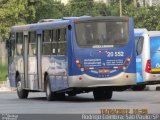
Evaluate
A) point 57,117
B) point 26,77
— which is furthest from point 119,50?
point 57,117

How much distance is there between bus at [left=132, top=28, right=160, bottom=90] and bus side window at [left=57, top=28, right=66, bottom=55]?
928cm

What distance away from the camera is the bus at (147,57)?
1430 inches

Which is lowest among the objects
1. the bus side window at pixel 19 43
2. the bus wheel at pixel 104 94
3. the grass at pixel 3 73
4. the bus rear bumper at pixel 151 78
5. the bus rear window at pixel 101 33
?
the grass at pixel 3 73

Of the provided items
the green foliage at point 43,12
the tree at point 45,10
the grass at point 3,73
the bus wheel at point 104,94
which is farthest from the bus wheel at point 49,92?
the tree at point 45,10

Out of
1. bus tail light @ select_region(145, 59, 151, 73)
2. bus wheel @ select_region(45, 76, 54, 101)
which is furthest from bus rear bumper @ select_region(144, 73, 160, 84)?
bus wheel @ select_region(45, 76, 54, 101)

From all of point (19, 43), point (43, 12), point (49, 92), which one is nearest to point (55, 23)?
point (49, 92)

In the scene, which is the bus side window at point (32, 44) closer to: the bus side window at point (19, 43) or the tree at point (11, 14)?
the bus side window at point (19, 43)

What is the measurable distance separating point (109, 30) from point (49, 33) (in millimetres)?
2587

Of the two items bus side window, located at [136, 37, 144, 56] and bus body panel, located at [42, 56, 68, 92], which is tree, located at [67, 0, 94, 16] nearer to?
bus side window, located at [136, 37, 144, 56]

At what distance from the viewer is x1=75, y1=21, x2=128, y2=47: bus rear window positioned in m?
26.8

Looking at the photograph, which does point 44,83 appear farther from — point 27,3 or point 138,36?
point 27,3

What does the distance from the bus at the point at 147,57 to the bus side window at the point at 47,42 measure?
833 cm

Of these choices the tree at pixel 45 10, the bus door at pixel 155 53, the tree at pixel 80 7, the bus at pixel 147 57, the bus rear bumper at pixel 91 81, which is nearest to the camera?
the bus rear bumper at pixel 91 81

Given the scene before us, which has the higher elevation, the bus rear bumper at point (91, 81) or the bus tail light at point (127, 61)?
the bus tail light at point (127, 61)
